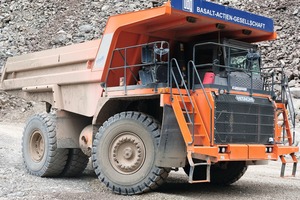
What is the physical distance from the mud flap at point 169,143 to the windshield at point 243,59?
4.89ft

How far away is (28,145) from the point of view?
9.30 meters

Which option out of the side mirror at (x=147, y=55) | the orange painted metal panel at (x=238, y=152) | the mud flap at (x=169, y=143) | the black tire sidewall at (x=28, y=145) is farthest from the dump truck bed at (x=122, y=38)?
the orange painted metal panel at (x=238, y=152)

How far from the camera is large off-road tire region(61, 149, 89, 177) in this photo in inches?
352

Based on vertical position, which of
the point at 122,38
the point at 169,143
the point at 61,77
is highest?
the point at 122,38

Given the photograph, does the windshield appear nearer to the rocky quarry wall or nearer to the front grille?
the front grille

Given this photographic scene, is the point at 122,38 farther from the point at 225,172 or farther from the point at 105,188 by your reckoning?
the point at 225,172

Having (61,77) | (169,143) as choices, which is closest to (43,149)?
(61,77)

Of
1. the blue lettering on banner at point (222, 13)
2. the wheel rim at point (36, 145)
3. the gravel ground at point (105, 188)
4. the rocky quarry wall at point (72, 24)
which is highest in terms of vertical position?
the rocky quarry wall at point (72, 24)

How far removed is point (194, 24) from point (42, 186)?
3.44 m

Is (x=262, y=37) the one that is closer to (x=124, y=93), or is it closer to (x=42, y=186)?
(x=124, y=93)

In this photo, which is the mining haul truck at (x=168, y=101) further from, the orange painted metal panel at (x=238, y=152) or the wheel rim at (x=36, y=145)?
the wheel rim at (x=36, y=145)

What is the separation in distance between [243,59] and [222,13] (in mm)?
907

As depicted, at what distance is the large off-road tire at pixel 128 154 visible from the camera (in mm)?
6652

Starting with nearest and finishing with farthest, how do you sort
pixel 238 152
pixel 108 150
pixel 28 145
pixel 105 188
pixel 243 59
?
1. pixel 238 152
2. pixel 108 150
3. pixel 105 188
4. pixel 243 59
5. pixel 28 145
